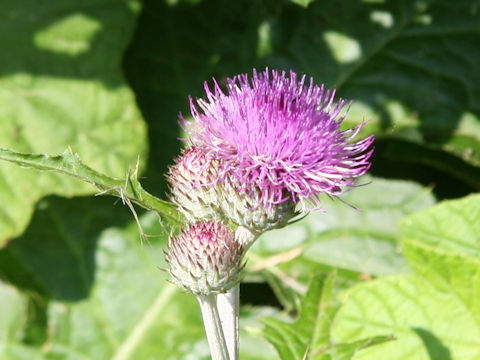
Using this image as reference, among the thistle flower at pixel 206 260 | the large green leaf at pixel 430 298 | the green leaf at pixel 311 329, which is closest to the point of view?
the thistle flower at pixel 206 260

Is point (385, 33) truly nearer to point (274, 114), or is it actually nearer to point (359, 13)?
point (359, 13)

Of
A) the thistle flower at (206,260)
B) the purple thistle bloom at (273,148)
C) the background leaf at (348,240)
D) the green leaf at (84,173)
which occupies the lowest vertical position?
the background leaf at (348,240)

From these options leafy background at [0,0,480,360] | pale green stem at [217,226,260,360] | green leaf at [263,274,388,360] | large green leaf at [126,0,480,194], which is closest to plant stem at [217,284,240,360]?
pale green stem at [217,226,260,360]

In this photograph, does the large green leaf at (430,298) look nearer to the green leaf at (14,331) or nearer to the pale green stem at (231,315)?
the pale green stem at (231,315)

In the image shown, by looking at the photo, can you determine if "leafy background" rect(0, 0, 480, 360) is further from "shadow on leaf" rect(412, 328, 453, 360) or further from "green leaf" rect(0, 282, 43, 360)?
"shadow on leaf" rect(412, 328, 453, 360)

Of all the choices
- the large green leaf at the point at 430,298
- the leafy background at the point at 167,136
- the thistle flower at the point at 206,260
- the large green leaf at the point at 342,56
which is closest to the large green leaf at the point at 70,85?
the leafy background at the point at 167,136

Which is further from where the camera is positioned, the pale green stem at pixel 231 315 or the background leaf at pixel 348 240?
the background leaf at pixel 348 240

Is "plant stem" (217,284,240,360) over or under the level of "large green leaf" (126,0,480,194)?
under
